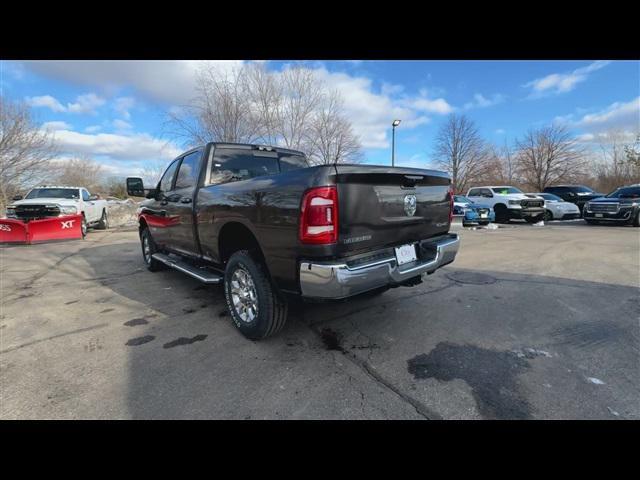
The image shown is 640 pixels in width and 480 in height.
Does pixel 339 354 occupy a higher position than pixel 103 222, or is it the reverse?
pixel 103 222

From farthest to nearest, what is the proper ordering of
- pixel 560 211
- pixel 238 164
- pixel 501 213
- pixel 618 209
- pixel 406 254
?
pixel 560 211 → pixel 501 213 → pixel 618 209 → pixel 238 164 → pixel 406 254

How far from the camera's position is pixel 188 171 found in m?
4.41

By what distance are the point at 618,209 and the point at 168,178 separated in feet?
56.8

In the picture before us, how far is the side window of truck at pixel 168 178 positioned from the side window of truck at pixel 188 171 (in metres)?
0.28

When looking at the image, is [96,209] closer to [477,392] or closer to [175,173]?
[175,173]

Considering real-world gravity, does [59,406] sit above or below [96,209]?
below

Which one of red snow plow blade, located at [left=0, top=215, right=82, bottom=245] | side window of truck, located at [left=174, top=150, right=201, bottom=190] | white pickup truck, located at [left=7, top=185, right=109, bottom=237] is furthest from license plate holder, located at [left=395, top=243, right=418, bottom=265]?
white pickup truck, located at [left=7, top=185, right=109, bottom=237]

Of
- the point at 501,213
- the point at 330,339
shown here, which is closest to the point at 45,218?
the point at 330,339

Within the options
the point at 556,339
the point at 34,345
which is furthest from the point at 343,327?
the point at 34,345

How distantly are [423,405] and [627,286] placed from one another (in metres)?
4.80

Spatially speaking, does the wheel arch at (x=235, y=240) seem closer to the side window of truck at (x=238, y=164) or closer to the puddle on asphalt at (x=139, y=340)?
the side window of truck at (x=238, y=164)

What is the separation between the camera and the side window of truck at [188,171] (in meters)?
4.14

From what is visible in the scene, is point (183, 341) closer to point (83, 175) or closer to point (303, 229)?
point (303, 229)
